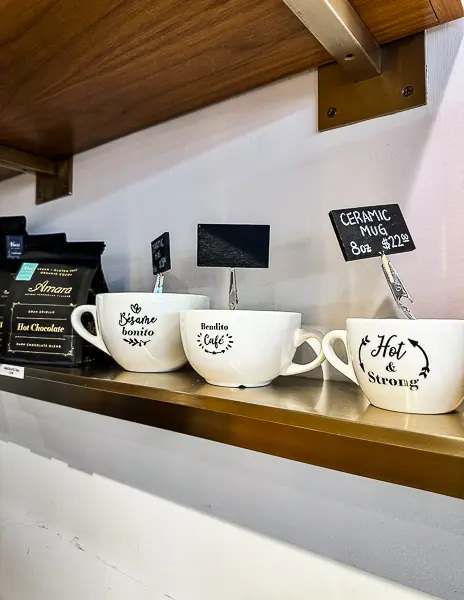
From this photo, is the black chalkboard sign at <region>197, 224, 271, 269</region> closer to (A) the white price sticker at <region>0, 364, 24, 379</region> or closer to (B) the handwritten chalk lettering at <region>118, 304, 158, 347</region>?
(B) the handwritten chalk lettering at <region>118, 304, 158, 347</region>

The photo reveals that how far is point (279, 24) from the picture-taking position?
0.56 meters

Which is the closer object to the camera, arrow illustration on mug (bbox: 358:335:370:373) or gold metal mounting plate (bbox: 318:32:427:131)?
arrow illustration on mug (bbox: 358:335:370:373)

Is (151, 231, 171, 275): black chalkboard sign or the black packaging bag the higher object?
(151, 231, 171, 275): black chalkboard sign

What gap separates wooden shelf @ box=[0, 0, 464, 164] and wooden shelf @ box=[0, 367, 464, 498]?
1.41 feet

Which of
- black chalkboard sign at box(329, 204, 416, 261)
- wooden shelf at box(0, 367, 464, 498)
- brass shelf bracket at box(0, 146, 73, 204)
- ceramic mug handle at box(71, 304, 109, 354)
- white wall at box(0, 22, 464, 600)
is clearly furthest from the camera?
brass shelf bracket at box(0, 146, 73, 204)

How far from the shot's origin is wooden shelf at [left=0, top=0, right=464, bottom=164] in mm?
535

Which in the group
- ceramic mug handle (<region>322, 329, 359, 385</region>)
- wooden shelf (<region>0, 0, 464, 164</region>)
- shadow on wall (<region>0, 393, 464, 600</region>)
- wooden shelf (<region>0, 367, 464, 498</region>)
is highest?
wooden shelf (<region>0, 0, 464, 164</region>)

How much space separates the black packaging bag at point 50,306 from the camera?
69 centimetres

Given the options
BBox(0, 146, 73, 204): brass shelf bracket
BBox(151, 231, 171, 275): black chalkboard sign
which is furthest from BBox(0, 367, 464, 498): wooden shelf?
BBox(0, 146, 73, 204): brass shelf bracket

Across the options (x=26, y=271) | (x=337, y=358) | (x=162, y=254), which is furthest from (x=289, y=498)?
(x=26, y=271)

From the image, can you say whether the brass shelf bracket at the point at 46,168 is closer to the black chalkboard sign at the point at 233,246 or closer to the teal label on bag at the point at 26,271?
the teal label on bag at the point at 26,271

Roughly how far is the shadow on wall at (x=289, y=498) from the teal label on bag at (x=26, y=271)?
1.02ft

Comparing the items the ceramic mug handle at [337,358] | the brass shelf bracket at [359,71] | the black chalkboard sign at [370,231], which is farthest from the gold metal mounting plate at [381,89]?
the ceramic mug handle at [337,358]

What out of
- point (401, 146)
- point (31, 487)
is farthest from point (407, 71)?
point (31, 487)
